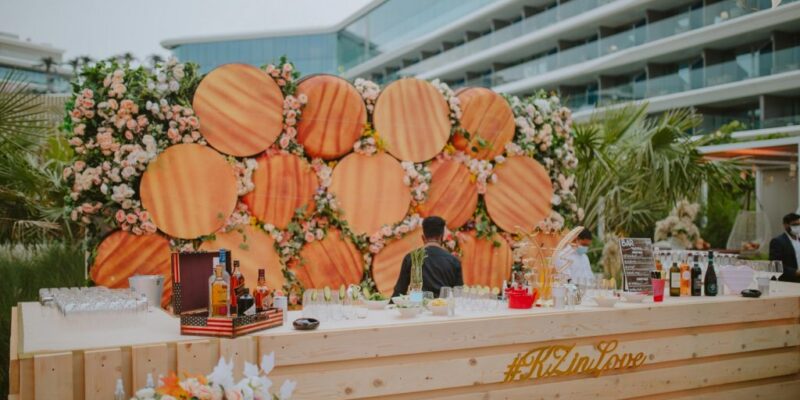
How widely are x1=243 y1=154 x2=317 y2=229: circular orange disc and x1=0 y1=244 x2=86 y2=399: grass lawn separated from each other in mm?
1617

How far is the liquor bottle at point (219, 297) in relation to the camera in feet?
10.4

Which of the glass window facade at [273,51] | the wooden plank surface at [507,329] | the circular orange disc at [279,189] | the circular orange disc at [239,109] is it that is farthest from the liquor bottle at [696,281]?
the glass window facade at [273,51]

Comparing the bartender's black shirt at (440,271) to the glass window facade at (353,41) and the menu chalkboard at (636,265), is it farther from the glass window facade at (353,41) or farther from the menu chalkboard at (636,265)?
the glass window facade at (353,41)

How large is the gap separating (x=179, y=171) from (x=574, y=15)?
28.1 m

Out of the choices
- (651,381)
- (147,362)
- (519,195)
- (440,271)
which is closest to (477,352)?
(440,271)

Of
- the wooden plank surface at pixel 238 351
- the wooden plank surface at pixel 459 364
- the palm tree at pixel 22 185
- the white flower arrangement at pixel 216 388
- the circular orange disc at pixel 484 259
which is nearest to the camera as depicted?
the white flower arrangement at pixel 216 388

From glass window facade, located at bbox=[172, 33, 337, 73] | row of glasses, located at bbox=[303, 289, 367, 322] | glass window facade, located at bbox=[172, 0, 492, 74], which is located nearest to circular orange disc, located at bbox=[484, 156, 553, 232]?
row of glasses, located at bbox=[303, 289, 367, 322]

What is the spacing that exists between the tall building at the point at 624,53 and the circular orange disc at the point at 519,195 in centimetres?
415

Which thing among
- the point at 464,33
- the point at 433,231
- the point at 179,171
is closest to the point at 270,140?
the point at 179,171

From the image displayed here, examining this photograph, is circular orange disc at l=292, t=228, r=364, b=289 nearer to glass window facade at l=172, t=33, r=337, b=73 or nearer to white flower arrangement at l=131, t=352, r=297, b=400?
white flower arrangement at l=131, t=352, r=297, b=400

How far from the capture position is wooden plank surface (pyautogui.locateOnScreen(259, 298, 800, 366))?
3334mm

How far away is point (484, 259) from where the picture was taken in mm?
6750

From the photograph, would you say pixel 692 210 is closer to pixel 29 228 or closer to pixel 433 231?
pixel 433 231

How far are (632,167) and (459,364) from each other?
6.01m
